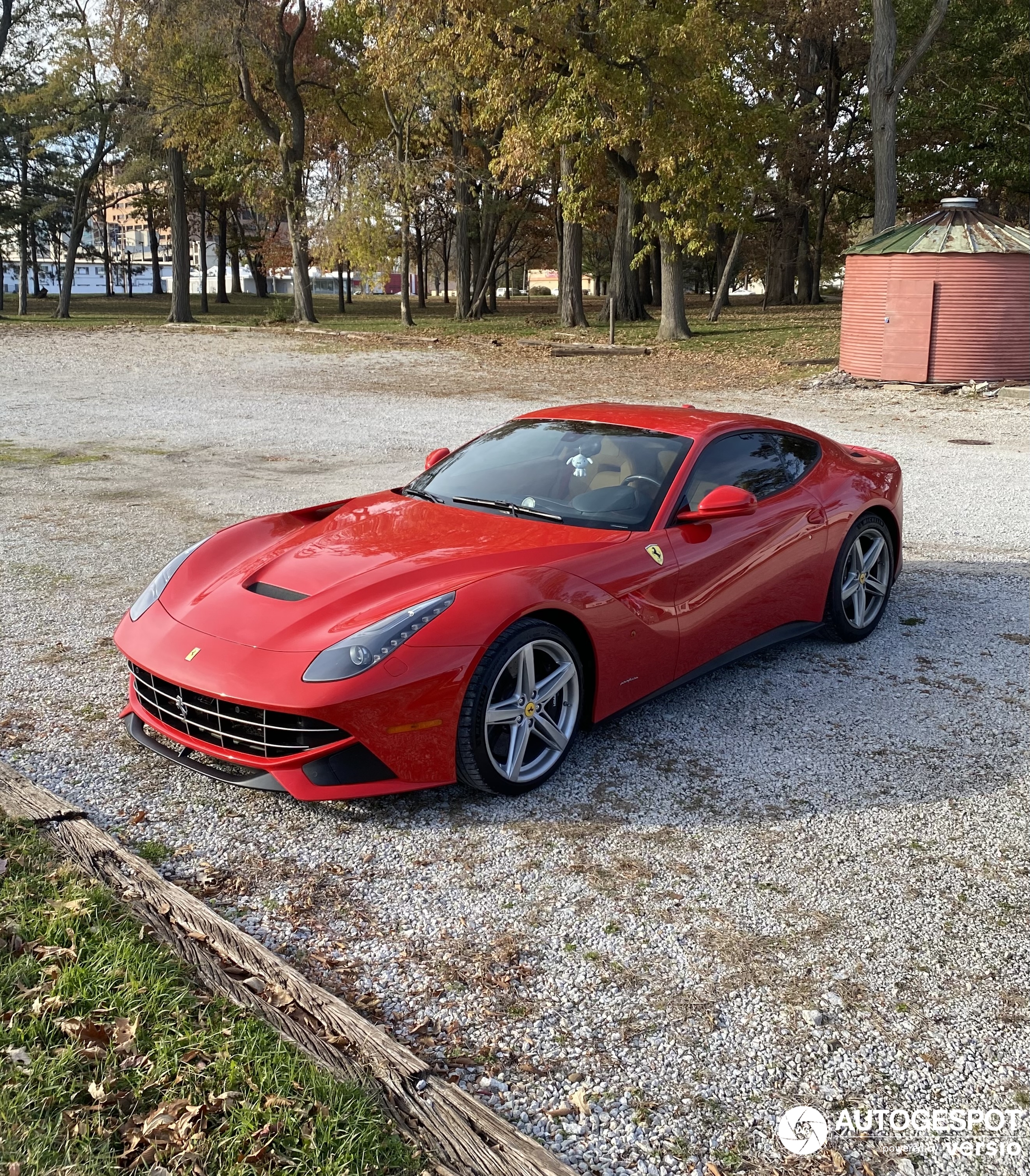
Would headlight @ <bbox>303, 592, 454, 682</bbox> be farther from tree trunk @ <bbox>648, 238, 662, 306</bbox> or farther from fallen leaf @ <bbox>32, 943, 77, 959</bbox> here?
Result: tree trunk @ <bbox>648, 238, 662, 306</bbox>

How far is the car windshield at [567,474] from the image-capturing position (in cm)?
512

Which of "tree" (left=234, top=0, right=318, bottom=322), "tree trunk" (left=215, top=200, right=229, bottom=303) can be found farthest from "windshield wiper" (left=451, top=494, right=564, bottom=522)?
"tree trunk" (left=215, top=200, right=229, bottom=303)

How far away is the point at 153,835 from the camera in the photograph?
399cm

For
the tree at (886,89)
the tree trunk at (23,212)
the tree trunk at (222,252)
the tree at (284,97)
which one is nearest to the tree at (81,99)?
the tree trunk at (23,212)

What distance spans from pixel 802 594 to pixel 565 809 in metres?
2.19

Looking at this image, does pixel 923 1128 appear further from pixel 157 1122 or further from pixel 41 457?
pixel 41 457

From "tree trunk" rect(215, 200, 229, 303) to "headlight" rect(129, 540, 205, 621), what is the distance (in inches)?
2129

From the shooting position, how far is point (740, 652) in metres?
5.42

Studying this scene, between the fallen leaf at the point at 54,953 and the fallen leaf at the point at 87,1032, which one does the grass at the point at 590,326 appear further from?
the fallen leaf at the point at 87,1032

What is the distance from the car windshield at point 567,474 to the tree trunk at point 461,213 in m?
31.7

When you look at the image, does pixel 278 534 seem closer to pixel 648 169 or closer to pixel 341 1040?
pixel 341 1040

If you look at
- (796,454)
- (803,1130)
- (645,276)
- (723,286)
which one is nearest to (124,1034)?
(803,1130)

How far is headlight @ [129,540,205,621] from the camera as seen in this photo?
15.6 ft

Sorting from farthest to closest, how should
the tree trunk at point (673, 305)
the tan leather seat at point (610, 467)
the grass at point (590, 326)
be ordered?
the tree trunk at point (673, 305), the grass at point (590, 326), the tan leather seat at point (610, 467)
